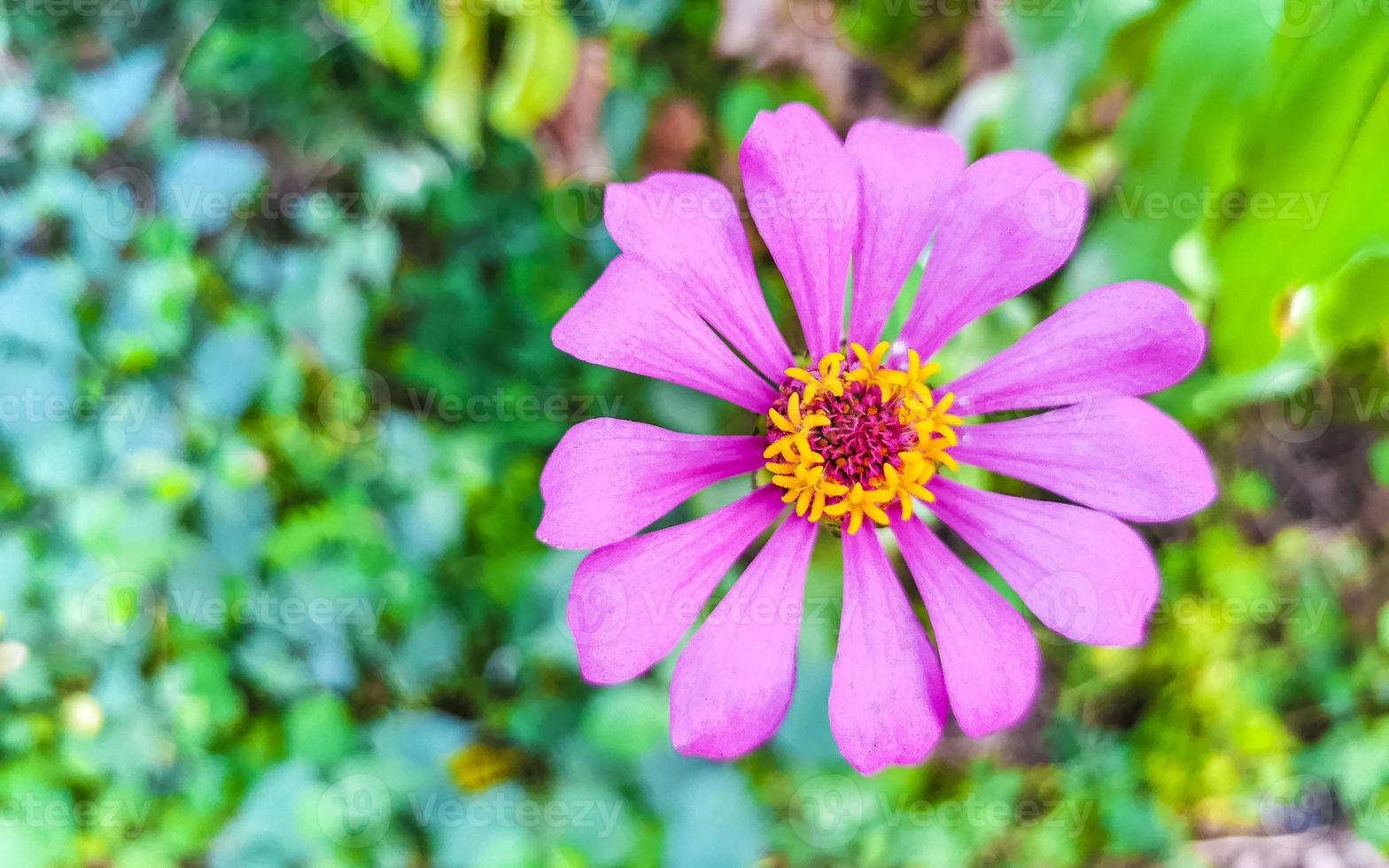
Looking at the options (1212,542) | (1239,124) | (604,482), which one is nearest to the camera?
(604,482)

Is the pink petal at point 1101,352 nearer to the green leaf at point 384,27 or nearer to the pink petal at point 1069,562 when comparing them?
the pink petal at point 1069,562

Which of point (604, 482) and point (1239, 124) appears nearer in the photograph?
point (604, 482)

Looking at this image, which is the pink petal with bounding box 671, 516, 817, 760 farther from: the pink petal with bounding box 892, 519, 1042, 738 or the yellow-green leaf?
the yellow-green leaf

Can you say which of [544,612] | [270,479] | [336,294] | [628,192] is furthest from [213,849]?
[628,192]

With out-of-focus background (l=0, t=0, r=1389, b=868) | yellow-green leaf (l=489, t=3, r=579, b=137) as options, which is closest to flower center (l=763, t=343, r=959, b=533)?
out-of-focus background (l=0, t=0, r=1389, b=868)

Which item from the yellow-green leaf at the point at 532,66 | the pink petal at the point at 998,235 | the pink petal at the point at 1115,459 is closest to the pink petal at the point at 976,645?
the pink petal at the point at 1115,459

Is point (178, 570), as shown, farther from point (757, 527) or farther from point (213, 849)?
point (757, 527)
